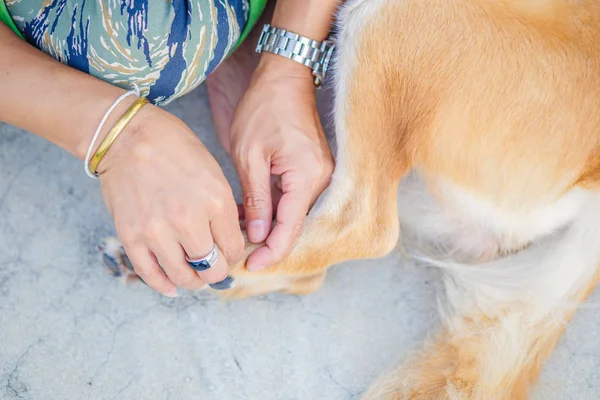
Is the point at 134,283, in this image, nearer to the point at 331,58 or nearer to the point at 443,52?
the point at 331,58

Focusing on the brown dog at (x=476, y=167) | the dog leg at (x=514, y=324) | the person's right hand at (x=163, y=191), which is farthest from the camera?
the dog leg at (x=514, y=324)

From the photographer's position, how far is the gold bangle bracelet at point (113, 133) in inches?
37.0

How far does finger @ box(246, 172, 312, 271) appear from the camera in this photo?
1.11 m

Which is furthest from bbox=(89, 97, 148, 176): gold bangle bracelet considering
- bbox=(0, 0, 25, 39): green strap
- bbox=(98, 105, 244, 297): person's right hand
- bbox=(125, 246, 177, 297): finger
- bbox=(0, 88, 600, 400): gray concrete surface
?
bbox=(0, 88, 600, 400): gray concrete surface

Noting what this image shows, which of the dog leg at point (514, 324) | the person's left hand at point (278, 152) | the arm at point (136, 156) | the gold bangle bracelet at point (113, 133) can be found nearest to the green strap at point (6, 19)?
the arm at point (136, 156)

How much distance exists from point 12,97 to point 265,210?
50 centimetres

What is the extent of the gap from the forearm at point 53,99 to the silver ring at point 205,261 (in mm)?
263

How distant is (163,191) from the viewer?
0.93 metres

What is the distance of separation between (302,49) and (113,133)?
45cm

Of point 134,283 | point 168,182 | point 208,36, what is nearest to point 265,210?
point 168,182

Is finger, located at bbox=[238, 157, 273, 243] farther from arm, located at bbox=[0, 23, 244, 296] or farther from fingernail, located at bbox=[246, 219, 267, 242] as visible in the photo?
arm, located at bbox=[0, 23, 244, 296]

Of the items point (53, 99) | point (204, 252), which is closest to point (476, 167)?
point (204, 252)

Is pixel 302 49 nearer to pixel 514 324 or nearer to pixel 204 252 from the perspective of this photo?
pixel 204 252

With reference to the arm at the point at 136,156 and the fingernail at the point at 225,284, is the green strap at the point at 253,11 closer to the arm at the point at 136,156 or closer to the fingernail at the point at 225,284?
the arm at the point at 136,156
